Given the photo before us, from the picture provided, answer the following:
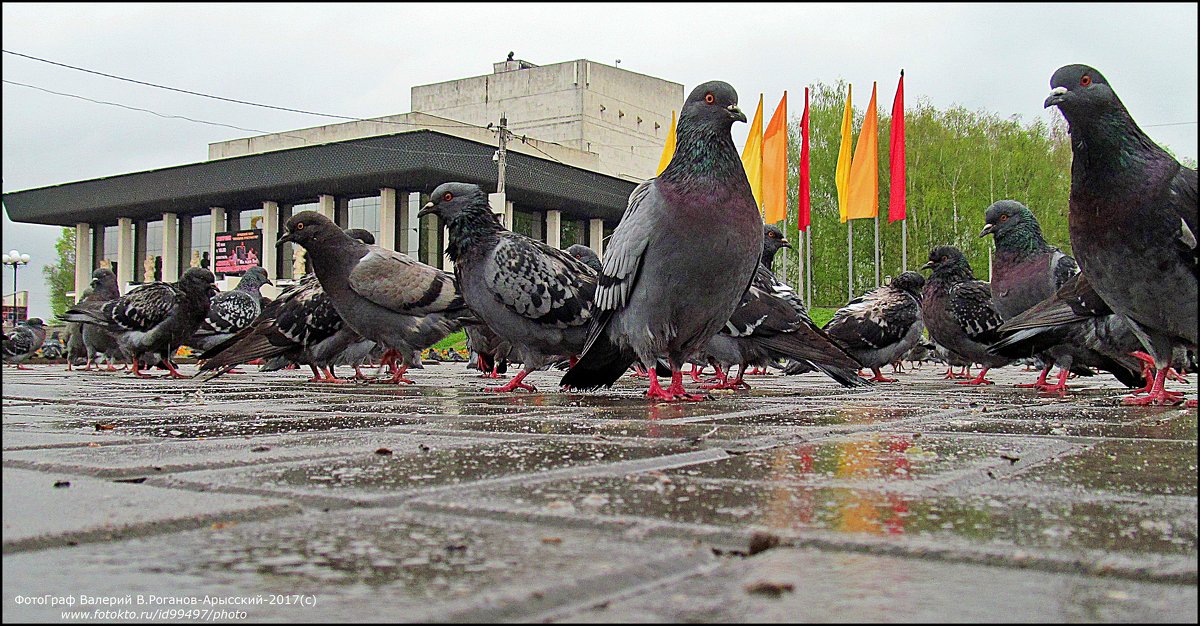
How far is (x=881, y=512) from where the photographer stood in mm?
1546

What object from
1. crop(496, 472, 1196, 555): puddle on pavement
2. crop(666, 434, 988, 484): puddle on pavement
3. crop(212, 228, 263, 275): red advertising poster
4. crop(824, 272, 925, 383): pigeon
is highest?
crop(212, 228, 263, 275): red advertising poster

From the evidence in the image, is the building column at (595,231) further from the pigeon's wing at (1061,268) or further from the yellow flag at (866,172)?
the pigeon's wing at (1061,268)

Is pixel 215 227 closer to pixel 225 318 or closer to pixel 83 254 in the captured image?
pixel 83 254

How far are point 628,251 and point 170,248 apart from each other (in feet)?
167

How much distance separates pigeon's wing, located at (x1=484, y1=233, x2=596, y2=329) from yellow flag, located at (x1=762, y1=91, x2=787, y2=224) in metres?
23.2

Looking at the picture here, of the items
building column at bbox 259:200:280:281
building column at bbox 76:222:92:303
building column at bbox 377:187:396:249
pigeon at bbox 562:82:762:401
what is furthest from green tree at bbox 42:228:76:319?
pigeon at bbox 562:82:762:401

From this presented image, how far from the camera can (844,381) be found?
6.51 m

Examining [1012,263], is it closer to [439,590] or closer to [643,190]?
[643,190]

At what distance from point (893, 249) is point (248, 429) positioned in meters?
44.4

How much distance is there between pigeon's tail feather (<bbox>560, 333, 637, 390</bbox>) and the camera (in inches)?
220

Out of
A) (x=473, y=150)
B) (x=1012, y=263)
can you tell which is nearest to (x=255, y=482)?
(x=1012, y=263)

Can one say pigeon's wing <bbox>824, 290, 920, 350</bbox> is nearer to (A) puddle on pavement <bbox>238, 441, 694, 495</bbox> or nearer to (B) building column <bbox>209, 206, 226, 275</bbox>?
(A) puddle on pavement <bbox>238, 441, 694, 495</bbox>

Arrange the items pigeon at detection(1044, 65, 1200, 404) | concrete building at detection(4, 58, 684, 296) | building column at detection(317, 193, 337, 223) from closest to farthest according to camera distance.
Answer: pigeon at detection(1044, 65, 1200, 404)
concrete building at detection(4, 58, 684, 296)
building column at detection(317, 193, 337, 223)

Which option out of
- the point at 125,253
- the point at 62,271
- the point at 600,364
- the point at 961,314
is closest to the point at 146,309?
the point at 600,364
